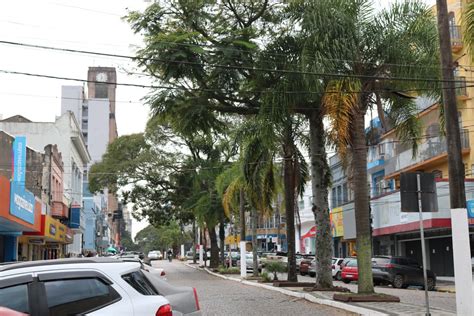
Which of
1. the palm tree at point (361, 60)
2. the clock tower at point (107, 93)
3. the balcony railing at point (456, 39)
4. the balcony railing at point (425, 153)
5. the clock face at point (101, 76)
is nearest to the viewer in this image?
the palm tree at point (361, 60)

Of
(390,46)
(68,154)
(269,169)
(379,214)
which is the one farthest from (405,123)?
(68,154)

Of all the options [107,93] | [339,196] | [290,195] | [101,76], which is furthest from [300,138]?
[107,93]

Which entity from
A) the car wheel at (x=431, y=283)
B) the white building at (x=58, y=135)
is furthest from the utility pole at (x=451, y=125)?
the white building at (x=58, y=135)

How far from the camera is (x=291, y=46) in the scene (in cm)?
1772

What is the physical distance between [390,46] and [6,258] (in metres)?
22.0

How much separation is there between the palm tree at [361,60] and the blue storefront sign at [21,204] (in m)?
12.0

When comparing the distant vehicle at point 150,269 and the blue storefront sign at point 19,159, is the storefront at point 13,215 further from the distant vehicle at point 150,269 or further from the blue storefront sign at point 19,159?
the distant vehicle at point 150,269

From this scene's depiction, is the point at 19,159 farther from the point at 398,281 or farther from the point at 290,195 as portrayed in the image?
the point at 398,281

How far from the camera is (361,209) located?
636 inches

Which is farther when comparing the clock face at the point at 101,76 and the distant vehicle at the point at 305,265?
the clock face at the point at 101,76

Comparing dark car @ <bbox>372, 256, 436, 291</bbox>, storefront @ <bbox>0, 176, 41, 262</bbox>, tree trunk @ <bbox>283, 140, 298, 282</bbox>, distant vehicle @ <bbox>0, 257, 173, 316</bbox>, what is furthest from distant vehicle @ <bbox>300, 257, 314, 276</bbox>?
distant vehicle @ <bbox>0, 257, 173, 316</bbox>

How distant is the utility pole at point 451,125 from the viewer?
11.8 metres

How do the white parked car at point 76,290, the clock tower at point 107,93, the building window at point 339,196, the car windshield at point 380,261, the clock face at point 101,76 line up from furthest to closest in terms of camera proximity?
the clock tower at point 107,93, the clock face at point 101,76, the building window at point 339,196, the car windshield at point 380,261, the white parked car at point 76,290

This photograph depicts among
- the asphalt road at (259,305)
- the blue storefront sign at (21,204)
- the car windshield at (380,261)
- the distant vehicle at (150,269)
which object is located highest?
the blue storefront sign at (21,204)
